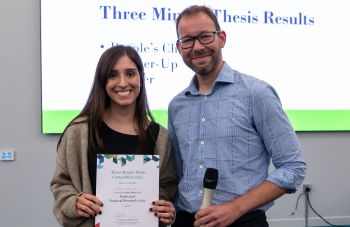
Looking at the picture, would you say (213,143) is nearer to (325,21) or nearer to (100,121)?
(100,121)

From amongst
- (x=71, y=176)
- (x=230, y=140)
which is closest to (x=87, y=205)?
(x=71, y=176)

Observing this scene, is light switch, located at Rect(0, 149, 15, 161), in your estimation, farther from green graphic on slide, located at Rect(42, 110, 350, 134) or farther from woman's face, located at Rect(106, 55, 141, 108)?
woman's face, located at Rect(106, 55, 141, 108)

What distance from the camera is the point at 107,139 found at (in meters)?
1.61

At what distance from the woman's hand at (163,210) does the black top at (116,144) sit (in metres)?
0.20

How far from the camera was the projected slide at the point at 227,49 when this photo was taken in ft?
11.3

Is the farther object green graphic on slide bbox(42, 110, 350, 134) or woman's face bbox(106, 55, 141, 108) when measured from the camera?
green graphic on slide bbox(42, 110, 350, 134)

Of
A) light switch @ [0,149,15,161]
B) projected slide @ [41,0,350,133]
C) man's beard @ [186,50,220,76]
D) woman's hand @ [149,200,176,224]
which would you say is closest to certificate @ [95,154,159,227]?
woman's hand @ [149,200,176,224]

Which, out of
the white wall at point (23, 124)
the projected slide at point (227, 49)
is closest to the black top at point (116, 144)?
the projected slide at point (227, 49)

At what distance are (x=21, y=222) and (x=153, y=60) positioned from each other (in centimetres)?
174

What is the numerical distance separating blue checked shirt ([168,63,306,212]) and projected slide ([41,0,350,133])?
206 centimetres

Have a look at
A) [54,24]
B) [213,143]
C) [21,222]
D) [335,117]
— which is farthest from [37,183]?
[335,117]

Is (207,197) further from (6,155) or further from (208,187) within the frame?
(6,155)

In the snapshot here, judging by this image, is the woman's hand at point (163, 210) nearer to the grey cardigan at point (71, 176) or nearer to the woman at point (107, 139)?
the woman at point (107, 139)

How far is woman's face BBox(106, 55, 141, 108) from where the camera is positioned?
161 centimetres
